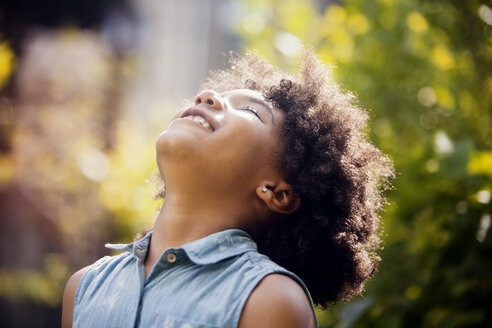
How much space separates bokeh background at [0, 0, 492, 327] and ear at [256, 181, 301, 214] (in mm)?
715

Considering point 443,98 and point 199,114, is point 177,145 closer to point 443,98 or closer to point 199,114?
point 199,114

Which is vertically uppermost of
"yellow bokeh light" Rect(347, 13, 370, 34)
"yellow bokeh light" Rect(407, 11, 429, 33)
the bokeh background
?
"yellow bokeh light" Rect(407, 11, 429, 33)

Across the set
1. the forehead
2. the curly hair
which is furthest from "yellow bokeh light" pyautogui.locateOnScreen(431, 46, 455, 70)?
the forehead

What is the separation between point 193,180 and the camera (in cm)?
169

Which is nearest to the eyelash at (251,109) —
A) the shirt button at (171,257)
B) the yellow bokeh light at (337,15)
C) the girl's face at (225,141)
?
the girl's face at (225,141)

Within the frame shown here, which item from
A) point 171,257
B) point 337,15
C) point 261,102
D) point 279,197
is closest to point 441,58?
point 337,15

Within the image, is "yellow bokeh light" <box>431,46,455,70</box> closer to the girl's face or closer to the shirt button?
the girl's face

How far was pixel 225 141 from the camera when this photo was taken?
5.58ft

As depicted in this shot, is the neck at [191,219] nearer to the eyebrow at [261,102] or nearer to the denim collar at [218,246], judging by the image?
the denim collar at [218,246]

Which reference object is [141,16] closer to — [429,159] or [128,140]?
[128,140]

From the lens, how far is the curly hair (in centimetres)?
180

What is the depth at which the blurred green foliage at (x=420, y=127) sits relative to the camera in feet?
7.75

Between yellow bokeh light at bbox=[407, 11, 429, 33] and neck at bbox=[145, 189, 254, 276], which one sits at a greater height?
yellow bokeh light at bbox=[407, 11, 429, 33]

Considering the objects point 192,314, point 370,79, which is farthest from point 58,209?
point 192,314
